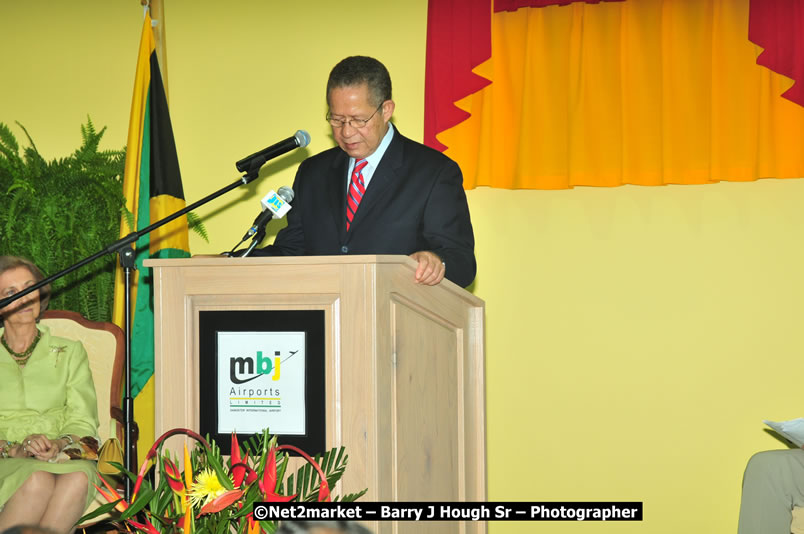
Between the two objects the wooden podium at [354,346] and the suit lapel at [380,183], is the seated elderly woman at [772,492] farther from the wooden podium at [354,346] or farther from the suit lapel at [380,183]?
the suit lapel at [380,183]

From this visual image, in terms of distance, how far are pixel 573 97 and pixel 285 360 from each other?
2667 millimetres

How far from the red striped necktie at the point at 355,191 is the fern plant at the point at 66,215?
5.74 feet

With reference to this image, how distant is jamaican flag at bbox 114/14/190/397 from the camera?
12.7 feet

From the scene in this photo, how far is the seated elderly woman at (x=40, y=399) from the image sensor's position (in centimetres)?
307

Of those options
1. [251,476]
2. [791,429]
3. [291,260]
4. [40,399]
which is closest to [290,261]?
[291,260]

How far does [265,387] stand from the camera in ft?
5.64

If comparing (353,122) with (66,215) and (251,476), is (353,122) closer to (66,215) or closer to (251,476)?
(251,476)

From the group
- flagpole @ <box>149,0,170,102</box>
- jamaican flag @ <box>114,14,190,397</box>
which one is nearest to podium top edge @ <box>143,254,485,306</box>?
jamaican flag @ <box>114,14,190,397</box>

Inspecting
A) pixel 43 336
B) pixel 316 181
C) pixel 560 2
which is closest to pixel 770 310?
pixel 560 2

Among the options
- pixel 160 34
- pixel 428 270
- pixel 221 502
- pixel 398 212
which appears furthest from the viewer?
pixel 160 34

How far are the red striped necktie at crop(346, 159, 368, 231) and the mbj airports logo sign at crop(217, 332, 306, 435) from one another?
33.3 inches

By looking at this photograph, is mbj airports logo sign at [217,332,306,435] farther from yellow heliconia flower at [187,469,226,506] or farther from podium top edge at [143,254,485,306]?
yellow heliconia flower at [187,469,226,506]

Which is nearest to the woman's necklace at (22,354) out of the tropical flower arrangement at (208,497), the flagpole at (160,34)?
the flagpole at (160,34)

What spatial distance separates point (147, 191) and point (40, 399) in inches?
45.3
